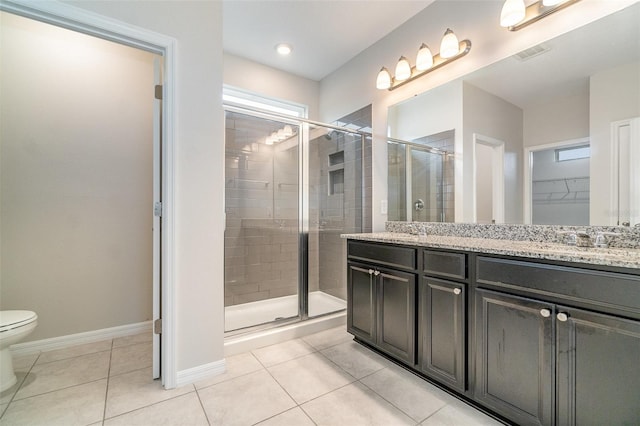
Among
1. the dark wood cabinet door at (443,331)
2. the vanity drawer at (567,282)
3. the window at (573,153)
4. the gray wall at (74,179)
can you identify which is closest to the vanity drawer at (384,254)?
the dark wood cabinet door at (443,331)

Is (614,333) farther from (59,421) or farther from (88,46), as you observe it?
(88,46)

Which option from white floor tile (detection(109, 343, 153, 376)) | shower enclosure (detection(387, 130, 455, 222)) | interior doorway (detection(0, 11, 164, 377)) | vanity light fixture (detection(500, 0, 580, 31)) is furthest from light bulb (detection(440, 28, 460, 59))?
white floor tile (detection(109, 343, 153, 376))

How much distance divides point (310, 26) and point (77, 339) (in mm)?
3232

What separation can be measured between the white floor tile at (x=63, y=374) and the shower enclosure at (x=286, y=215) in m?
1.03

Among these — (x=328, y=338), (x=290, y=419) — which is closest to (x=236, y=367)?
(x=290, y=419)

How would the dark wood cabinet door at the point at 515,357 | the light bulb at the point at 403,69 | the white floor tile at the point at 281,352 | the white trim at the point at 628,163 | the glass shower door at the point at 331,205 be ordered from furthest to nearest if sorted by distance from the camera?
the glass shower door at the point at 331,205, the light bulb at the point at 403,69, the white floor tile at the point at 281,352, the white trim at the point at 628,163, the dark wood cabinet door at the point at 515,357

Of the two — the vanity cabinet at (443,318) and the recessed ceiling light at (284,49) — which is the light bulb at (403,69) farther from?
the vanity cabinet at (443,318)

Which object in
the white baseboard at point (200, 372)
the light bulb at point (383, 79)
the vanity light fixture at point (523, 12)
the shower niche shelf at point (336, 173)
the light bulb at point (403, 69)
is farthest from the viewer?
the shower niche shelf at point (336, 173)

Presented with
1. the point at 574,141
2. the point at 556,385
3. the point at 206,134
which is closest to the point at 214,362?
the point at 206,134

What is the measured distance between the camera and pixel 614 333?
1.00 m

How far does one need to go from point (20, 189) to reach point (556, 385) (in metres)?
3.35

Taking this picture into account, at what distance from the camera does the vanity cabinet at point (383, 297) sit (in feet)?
5.66

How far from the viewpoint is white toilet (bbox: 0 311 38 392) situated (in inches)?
62.0

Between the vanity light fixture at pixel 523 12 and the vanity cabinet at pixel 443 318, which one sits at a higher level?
the vanity light fixture at pixel 523 12
